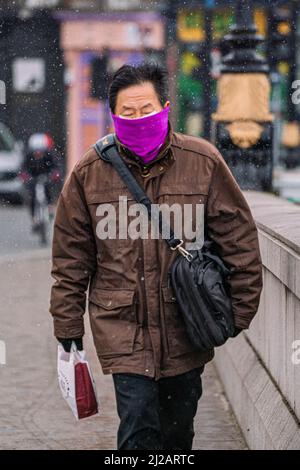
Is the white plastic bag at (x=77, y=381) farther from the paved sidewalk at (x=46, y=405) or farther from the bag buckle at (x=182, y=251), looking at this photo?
the paved sidewalk at (x=46, y=405)

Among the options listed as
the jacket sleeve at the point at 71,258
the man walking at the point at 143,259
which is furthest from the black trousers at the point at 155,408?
the jacket sleeve at the point at 71,258

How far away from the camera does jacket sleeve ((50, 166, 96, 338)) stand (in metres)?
4.88

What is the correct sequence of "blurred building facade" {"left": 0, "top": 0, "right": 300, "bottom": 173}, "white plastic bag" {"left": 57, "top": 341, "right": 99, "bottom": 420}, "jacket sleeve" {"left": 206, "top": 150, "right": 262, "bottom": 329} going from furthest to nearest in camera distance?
"blurred building facade" {"left": 0, "top": 0, "right": 300, "bottom": 173}, "white plastic bag" {"left": 57, "top": 341, "right": 99, "bottom": 420}, "jacket sleeve" {"left": 206, "top": 150, "right": 262, "bottom": 329}

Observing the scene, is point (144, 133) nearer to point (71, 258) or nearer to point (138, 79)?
point (138, 79)

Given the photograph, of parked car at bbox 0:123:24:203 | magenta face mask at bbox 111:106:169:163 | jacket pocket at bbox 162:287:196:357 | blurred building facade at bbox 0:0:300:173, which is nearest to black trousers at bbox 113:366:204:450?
jacket pocket at bbox 162:287:196:357

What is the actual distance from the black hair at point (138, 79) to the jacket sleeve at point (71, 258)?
0.32 m

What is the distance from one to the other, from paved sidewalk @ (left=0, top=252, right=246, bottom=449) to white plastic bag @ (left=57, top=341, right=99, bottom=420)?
5.02 ft

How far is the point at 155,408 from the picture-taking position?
4812 mm

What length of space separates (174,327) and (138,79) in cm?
88

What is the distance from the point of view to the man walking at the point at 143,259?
477cm

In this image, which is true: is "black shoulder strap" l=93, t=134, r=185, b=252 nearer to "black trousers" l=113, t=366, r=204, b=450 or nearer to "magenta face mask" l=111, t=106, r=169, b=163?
"magenta face mask" l=111, t=106, r=169, b=163

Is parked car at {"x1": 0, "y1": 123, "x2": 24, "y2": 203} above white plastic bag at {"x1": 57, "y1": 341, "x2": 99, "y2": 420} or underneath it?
underneath

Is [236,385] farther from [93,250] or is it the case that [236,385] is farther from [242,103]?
[242,103]
